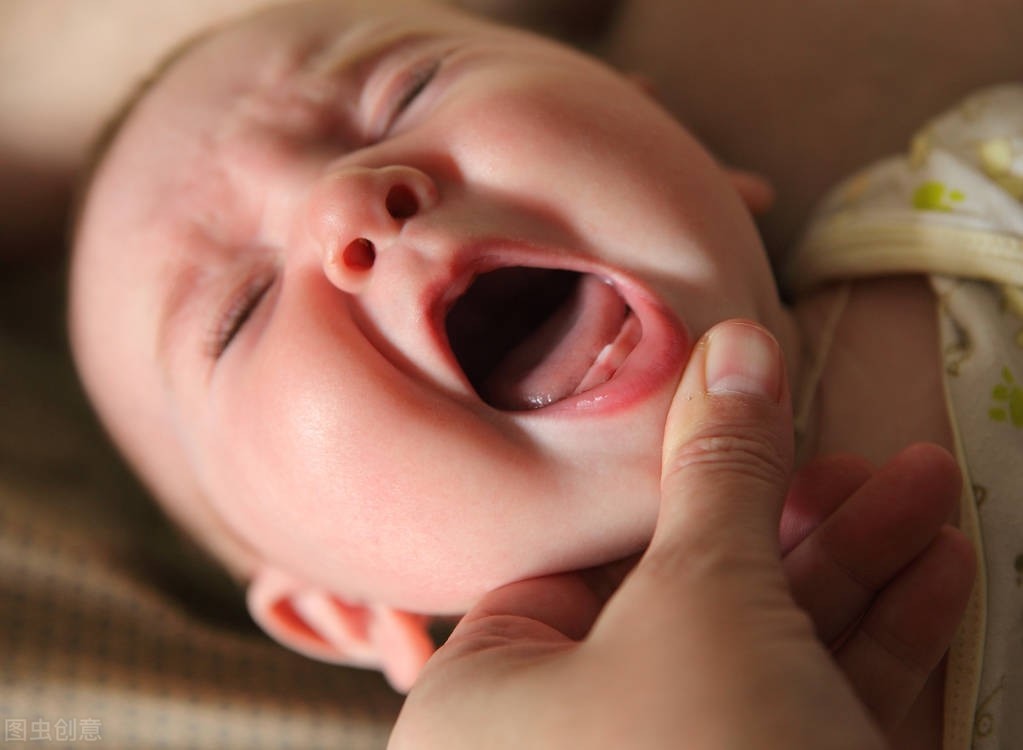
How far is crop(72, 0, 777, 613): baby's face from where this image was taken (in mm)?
843

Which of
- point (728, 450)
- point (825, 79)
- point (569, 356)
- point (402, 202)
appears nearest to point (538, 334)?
point (569, 356)

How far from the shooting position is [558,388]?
884 mm

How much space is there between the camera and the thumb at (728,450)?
0.67 meters

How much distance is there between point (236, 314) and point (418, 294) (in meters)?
0.29

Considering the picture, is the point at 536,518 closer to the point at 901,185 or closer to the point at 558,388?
the point at 558,388

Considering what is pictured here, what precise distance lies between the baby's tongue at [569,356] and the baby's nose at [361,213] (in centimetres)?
18

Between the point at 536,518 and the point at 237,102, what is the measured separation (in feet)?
2.13

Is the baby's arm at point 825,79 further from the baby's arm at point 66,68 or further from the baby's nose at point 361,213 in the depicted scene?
the baby's arm at point 66,68

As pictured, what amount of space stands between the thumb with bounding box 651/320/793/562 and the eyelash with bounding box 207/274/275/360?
494mm

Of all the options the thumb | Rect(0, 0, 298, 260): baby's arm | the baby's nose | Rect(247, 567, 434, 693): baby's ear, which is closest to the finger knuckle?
the thumb

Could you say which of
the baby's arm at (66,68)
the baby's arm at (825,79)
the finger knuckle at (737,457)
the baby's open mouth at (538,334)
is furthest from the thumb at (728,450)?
the baby's arm at (66,68)

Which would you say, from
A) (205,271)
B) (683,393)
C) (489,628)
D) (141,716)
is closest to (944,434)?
(683,393)

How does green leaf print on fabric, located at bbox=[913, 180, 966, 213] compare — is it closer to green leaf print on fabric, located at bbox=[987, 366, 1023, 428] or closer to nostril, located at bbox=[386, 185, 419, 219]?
green leaf print on fabric, located at bbox=[987, 366, 1023, 428]

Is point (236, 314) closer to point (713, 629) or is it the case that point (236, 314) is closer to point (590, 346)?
point (590, 346)
